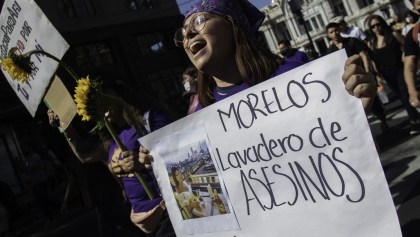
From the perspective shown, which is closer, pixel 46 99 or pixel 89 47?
pixel 46 99

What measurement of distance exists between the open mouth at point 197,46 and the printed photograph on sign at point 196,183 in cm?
34

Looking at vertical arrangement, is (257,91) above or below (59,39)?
below

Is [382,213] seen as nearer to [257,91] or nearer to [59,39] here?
[257,91]

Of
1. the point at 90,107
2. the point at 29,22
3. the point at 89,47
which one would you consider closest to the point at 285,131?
the point at 90,107

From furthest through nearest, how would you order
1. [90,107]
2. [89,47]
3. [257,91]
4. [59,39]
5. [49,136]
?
1. [89,47]
2. [49,136]
3. [59,39]
4. [90,107]
5. [257,91]

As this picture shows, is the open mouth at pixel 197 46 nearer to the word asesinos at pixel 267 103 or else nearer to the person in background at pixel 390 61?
the word asesinos at pixel 267 103

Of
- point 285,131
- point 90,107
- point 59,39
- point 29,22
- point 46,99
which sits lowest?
point 285,131

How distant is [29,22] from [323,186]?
175 cm

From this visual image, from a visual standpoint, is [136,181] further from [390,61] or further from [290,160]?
[390,61]

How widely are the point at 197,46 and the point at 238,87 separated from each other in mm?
218

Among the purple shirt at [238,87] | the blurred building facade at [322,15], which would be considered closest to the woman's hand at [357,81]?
the purple shirt at [238,87]

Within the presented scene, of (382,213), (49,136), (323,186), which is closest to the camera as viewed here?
(382,213)

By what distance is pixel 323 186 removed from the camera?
124cm

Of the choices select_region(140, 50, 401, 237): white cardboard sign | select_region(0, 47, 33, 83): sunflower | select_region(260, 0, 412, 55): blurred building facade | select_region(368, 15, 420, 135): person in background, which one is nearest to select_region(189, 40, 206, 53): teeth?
select_region(140, 50, 401, 237): white cardboard sign
